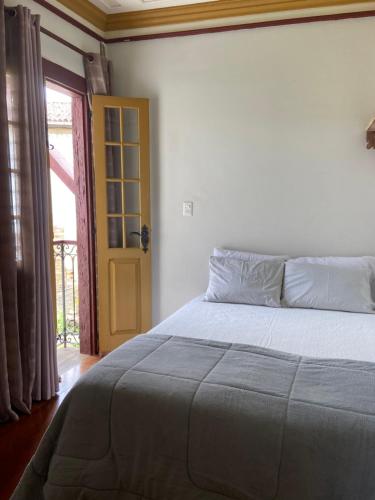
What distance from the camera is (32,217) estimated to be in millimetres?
2381

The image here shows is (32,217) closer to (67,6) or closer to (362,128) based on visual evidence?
(67,6)

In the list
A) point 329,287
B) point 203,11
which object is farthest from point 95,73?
point 329,287

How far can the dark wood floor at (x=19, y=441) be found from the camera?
A: 1.87m

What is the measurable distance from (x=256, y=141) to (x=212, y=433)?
7.56 ft

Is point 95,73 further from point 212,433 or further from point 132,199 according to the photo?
point 212,433

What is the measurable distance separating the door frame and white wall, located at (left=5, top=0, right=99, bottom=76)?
108mm

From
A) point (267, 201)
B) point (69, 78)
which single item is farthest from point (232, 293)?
point (69, 78)

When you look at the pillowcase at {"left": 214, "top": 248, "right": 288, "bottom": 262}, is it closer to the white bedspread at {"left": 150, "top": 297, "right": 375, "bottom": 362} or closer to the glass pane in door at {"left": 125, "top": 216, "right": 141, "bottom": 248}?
the white bedspread at {"left": 150, "top": 297, "right": 375, "bottom": 362}

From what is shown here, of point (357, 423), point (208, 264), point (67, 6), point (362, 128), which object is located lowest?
point (357, 423)

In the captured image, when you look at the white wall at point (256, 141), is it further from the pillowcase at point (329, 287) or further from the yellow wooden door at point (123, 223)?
the pillowcase at point (329, 287)

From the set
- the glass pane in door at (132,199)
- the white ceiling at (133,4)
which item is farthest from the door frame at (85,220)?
the white ceiling at (133,4)

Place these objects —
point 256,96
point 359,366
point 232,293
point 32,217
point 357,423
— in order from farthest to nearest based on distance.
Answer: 1. point 256,96
2. point 232,293
3. point 32,217
4. point 359,366
5. point 357,423

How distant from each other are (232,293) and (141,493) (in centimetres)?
154

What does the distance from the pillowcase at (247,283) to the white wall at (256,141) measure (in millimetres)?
348
